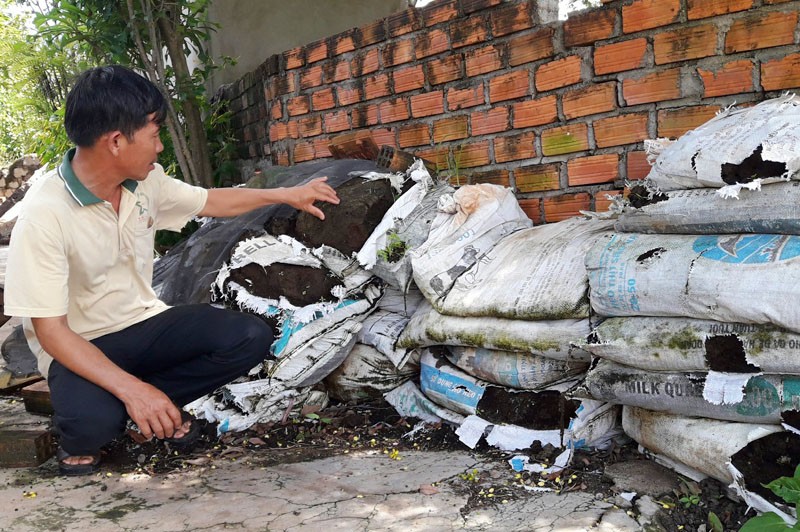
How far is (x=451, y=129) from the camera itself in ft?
9.97

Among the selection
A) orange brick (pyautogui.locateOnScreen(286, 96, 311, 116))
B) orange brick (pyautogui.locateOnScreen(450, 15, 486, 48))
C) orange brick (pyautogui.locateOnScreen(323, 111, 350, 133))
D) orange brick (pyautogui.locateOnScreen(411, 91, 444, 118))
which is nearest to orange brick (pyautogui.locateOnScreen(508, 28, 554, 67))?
orange brick (pyautogui.locateOnScreen(450, 15, 486, 48))

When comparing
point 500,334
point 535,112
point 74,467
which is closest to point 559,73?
point 535,112

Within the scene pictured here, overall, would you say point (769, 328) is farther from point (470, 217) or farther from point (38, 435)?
point (38, 435)

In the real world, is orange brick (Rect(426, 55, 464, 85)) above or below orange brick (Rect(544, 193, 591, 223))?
above

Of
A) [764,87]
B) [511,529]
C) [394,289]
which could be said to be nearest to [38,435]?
[394,289]

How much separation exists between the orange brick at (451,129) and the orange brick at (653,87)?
27.4 inches

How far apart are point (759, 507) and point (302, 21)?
4374 millimetres

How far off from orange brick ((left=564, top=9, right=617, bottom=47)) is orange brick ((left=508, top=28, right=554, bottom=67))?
7 cm

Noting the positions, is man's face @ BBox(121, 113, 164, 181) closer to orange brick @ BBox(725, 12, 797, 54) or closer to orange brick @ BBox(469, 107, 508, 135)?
orange brick @ BBox(469, 107, 508, 135)

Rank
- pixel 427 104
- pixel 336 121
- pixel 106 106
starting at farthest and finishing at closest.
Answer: pixel 336 121
pixel 427 104
pixel 106 106

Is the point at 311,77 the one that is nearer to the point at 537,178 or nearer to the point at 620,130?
the point at 537,178

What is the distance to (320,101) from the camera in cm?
358

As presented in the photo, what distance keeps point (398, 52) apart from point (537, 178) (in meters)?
0.88

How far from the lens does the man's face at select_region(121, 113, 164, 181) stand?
212 cm
